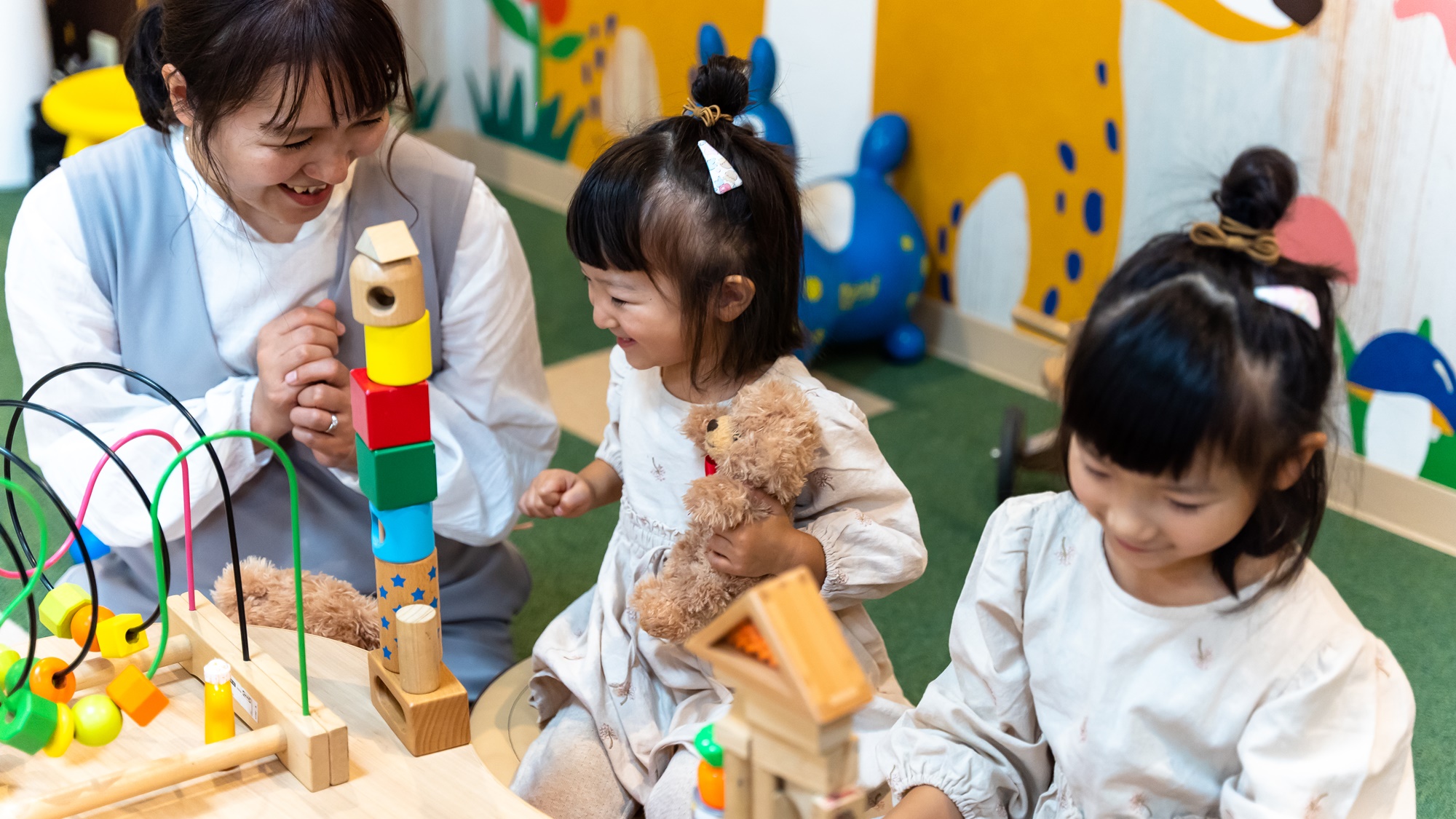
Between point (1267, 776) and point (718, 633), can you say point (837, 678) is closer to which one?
point (718, 633)

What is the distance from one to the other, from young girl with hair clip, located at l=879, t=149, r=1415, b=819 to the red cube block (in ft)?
1.32

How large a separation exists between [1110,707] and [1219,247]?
0.31m

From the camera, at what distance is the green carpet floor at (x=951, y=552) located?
173 cm

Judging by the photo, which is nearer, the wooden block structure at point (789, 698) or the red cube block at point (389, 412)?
the wooden block structure at point (789, 698)

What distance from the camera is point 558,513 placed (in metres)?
1.22

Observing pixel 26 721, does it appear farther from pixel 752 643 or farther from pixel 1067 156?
pixel 1067 156

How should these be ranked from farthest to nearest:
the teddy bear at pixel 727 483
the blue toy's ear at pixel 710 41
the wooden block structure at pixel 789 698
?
the blue toy's ear at pixel 710 41 → the teddy bear at pixel 727 483 → the wooden block structure at pixel 789 698

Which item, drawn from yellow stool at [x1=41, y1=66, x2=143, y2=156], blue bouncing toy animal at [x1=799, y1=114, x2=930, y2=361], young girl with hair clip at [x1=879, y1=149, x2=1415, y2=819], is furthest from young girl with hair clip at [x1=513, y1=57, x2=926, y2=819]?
blue bouncing toy animal at [x1=799, y1=114, x2=930, y2=361]

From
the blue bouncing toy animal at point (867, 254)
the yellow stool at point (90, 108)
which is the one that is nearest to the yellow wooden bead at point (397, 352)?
the yellow stool at point (90, 108)

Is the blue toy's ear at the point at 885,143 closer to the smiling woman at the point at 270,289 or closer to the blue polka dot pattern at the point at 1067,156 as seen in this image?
the blue polka dot pattern at the point at 1067,156

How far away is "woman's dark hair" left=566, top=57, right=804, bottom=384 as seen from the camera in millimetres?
1086

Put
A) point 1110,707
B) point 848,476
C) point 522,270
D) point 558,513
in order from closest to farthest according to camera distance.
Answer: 1. point 1110,707
2. point 848,476
3. point 558,513
4. point 522,270

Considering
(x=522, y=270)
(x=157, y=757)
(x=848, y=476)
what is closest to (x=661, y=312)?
(x=848, y=476)

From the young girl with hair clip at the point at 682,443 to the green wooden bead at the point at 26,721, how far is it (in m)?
0.35
